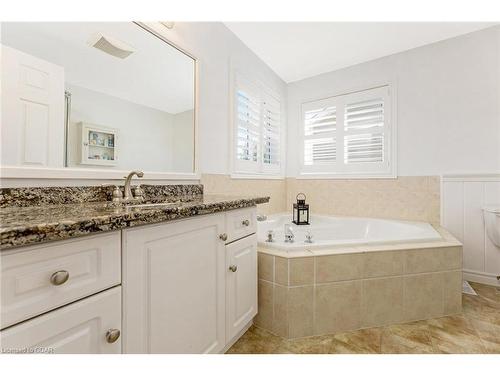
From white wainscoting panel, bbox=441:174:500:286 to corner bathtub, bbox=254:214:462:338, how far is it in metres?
0.85

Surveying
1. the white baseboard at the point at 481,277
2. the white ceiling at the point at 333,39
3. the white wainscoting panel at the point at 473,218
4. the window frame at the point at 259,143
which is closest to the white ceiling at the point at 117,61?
the window frame at the point at 259,143

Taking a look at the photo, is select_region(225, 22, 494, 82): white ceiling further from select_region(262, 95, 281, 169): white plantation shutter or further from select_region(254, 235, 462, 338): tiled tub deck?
select_region(254, 235, 462, 338): tiled tub deck

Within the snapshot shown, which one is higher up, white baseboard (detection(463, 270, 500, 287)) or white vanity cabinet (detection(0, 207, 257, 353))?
white vanity cabinet (detection(0, 207, 257, 353))

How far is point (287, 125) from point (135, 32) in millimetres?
2240

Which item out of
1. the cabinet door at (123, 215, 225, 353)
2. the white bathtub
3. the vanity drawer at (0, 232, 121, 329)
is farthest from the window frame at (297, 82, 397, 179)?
the vanity drawer at (0, 232, 121, 329)

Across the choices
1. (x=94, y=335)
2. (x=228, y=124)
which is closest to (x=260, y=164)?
(x=228, y=124)

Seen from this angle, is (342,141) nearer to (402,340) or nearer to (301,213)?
(301,213)

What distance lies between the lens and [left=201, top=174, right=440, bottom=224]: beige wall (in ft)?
7.99

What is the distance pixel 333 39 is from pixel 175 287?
2528 mm

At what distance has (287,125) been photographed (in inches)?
131

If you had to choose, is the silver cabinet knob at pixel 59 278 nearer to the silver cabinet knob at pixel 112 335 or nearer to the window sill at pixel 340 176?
the silver cabinet knob at pixel 112 335

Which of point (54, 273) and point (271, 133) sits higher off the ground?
point (271, 133)

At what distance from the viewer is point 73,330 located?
622mm

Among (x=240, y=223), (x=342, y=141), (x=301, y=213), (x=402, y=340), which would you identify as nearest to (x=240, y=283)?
(x=240, y=223)
